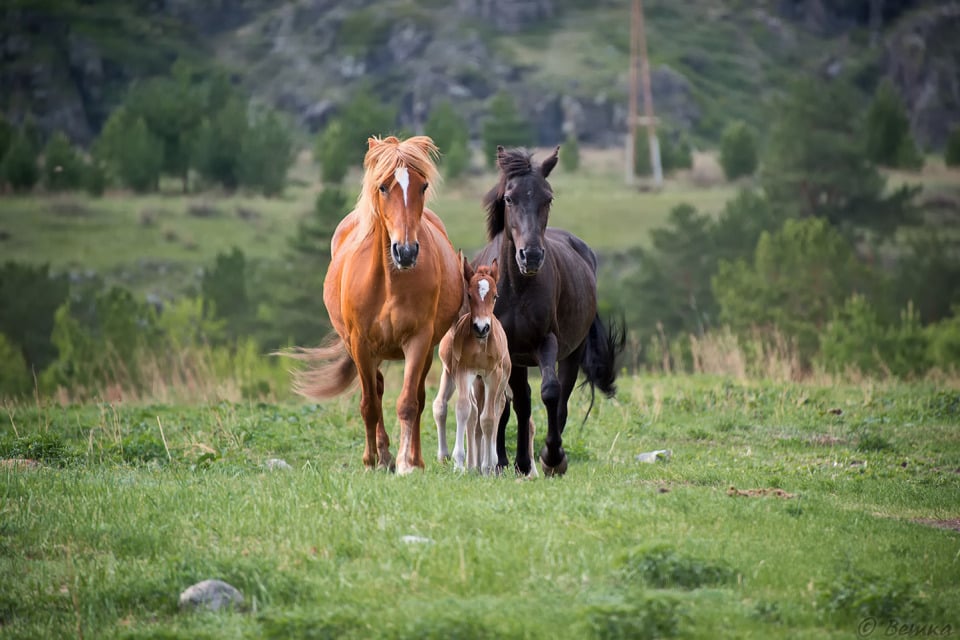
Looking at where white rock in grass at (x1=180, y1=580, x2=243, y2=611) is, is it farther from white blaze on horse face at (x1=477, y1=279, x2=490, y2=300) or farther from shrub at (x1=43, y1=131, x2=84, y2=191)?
shrub at (x1=43, y1=131, x2=84, y2=191)

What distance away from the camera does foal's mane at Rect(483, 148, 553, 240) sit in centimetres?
1013

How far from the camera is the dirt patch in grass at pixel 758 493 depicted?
9102mm

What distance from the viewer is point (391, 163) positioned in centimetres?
929

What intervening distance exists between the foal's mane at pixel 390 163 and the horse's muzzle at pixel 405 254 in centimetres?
65

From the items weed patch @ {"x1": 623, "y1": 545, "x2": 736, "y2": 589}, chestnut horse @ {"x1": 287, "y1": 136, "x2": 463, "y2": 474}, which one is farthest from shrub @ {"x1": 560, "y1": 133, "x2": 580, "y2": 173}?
weed patch @ {"x1": 623, "y1": 545, "x2": 736, "y2": 589}

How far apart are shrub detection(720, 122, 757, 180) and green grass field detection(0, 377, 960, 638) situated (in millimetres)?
58918

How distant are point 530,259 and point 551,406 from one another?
1.28 metres

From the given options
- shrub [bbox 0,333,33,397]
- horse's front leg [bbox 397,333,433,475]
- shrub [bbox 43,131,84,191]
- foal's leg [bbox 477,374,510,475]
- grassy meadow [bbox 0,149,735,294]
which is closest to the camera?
horse's front leg [bbox 397,333,433,475]

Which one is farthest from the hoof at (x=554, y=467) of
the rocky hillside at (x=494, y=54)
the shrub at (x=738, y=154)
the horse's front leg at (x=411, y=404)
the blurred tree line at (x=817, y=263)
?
the rocky hillside at (x=494, y=54)

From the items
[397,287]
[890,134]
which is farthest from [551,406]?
[890,134]

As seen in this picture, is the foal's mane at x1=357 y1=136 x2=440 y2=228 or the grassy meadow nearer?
the foal's mane at x1=357 y1=136 x2=440 y2=228

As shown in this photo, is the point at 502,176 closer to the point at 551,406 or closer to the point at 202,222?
the point at 551,406

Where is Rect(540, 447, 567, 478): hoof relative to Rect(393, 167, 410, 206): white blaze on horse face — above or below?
below

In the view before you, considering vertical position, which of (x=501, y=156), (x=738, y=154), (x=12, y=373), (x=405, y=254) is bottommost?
(x=12, y=373)
